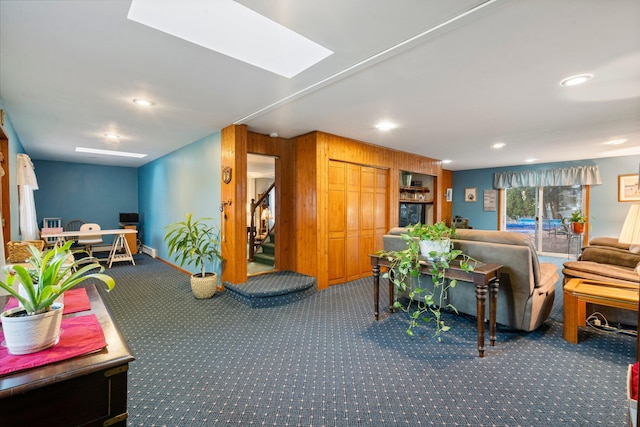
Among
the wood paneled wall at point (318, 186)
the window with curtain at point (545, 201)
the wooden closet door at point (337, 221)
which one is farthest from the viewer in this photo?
the window with curtain at point (545, 201)

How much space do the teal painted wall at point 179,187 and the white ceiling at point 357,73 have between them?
51cm

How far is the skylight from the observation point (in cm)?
177

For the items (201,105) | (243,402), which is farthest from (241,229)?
(243,402)

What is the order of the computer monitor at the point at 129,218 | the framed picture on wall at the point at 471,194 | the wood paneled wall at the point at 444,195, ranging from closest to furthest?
the computer monitor at the point at 129,218 → the framed picture on wall at the point at 471,194 → the wood paneled wall at the point at 444,195

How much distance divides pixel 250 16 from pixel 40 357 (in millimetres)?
2239

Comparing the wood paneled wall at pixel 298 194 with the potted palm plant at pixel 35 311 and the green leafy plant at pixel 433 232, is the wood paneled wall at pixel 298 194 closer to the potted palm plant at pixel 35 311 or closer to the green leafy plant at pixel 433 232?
the green leafy plant at pixel 433 232

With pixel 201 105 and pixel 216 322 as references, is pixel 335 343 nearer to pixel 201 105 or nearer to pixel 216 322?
A: pixel 216 322

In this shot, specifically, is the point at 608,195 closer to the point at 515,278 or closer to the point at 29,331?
the point at 515,278

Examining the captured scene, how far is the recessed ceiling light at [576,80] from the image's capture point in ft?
8.03

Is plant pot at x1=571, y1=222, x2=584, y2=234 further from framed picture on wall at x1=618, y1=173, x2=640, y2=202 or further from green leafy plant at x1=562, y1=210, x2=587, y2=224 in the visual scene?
framed picture on wall at x1=618, y1=173, x2=640, y2=202

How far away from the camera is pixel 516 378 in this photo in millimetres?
2098

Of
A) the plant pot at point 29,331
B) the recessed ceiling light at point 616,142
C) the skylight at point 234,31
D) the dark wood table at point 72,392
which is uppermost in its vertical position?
the skylight at point 234,31

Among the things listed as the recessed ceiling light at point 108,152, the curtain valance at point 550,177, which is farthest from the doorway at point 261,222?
the curtain valance at point 550,177

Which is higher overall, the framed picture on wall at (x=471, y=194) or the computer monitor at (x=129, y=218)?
the framed picture on wall at (x=471, y=194)
